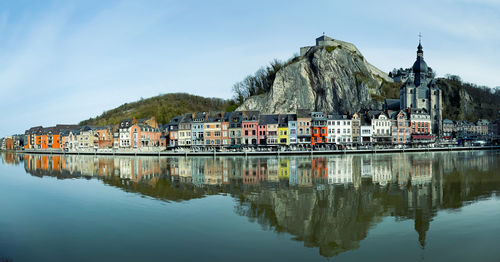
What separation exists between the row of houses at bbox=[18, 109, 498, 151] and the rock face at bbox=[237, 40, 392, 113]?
951 centimetres

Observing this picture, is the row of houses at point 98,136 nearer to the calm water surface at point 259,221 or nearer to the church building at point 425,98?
the calm water surface at point 259,221

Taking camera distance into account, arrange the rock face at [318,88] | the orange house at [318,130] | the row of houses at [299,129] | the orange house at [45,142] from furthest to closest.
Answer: the orange house at [45,142]
the rock face at [318,88]
the row of houses at [299,129]
the orange house at [318,130]

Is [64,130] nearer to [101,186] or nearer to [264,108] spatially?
[264,108]

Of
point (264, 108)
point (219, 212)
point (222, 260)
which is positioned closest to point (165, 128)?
point (264, 108)

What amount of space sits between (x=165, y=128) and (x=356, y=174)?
58.4 metres

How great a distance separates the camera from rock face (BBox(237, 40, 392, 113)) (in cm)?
8194

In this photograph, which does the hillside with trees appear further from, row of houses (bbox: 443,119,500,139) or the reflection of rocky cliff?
the reflection of rocky cliff

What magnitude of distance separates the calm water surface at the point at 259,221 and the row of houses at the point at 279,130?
127ft

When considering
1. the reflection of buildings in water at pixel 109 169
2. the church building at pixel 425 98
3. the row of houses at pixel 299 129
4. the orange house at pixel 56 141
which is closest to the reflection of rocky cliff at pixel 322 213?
the reflection of buildings in water at pixel 109 169

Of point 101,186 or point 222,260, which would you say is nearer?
point 222,260

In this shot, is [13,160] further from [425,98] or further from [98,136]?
[425,98]

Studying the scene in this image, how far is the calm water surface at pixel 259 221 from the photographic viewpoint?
1217 centimetres

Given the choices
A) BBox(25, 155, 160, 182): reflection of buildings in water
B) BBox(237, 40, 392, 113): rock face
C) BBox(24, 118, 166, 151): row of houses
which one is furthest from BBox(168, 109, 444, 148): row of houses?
BBox(25, 155, 160, 182): reflection of buildings in water

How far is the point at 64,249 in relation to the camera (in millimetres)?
12969
